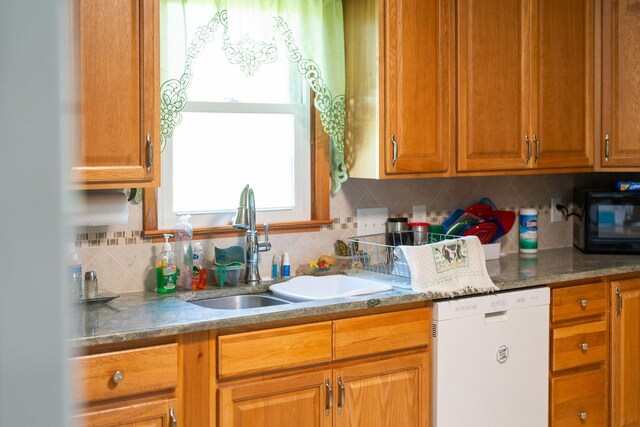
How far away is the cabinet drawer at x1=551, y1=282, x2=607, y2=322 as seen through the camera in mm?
3135

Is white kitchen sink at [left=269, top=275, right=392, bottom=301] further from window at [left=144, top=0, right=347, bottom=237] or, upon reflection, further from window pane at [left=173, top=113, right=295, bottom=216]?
window pane at [left=173, top=113, right=295, bottom=216]

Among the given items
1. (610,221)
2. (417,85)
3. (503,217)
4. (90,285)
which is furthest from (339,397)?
(610,221)

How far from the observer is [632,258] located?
11.7 ft

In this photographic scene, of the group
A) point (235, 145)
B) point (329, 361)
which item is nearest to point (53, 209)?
point (329, 361)

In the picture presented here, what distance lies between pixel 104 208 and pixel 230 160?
27.5 inches

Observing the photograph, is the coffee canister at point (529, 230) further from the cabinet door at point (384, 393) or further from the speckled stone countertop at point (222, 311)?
the cabinet door at point (384, 393)

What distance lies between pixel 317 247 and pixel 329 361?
75 centimetres

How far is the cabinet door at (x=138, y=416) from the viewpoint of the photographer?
7.05 feet

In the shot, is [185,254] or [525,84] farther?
[525,84]

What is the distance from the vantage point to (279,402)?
98.3 inches

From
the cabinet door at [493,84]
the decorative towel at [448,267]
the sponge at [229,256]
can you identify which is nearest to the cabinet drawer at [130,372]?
the sponge at [229,256]

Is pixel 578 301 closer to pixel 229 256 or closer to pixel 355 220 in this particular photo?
pixel 355 220

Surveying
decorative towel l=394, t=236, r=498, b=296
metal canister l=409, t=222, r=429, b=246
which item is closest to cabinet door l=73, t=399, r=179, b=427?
decorative towel l=394, t=236, r=498, b=296

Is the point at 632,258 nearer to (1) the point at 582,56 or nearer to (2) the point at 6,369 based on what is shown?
(1) the point at 582,56
